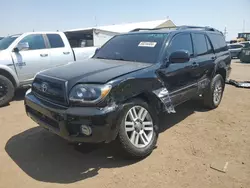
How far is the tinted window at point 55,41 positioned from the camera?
24.0ft

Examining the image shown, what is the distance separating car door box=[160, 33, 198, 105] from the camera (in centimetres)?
392

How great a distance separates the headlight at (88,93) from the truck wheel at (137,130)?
1.22 feet

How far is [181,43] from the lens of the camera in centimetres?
440

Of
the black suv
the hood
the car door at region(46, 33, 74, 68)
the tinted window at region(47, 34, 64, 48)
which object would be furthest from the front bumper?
the tinted window at region(47, 34, 64, 48)

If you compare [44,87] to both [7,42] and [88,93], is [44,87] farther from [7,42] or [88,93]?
[7,42]

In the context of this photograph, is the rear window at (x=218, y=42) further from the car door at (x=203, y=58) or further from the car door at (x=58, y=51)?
the car door at (x=58, y=51)

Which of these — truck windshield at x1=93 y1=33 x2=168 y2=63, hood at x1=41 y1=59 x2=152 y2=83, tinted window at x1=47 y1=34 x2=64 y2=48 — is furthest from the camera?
tinted window at x1=47 y1=34 x2=64 y2=48

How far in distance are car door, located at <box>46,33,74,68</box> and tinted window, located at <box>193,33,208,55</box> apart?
13.3 feet

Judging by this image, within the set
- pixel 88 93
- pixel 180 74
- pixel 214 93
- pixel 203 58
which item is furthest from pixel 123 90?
pixel 214 93

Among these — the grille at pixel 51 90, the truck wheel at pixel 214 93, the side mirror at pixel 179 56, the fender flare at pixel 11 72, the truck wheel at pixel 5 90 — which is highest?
the side mirror at pixel 179 56

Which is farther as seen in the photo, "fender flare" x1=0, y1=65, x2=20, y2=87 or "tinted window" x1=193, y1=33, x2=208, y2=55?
"fender flare" x1=0, y1=65, x2=20, y2=87

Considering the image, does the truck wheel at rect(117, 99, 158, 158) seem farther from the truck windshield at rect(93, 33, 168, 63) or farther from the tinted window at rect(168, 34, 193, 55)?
the tinted window at rect(168, 34, 193, 55)

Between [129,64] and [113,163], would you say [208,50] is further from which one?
[113,163]

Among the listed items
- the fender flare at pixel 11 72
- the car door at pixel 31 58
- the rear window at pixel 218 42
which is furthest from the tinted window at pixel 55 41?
A: the rear window at pixel 218 42
